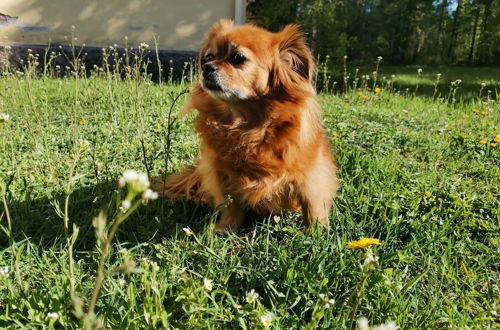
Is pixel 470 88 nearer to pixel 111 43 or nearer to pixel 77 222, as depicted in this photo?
pixel 111 43

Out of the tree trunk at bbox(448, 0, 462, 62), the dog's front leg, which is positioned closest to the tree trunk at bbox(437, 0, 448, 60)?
the tree trunk at bbox(448, 0, 462, 62)

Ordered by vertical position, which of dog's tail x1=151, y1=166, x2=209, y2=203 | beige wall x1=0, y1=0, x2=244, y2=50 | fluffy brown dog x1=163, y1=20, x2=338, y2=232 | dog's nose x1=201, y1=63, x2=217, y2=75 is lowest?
dog's tail x1=151, y1=166, x2=209, y2=203

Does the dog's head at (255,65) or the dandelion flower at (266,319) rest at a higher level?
the dog's head at (255,65)

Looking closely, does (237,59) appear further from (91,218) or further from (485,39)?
(485,39)

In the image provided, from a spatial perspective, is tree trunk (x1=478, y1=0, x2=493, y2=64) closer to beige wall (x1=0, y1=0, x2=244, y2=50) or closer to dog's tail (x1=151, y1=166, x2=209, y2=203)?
beige wall (x1=0, y1=0, x2=244, y2=50)

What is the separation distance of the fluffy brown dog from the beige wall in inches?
204

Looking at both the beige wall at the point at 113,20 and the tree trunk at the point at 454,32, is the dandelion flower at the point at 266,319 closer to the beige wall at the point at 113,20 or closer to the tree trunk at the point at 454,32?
the beige wall at the point at 113,20

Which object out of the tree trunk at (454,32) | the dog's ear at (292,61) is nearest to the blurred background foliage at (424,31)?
the tree trunk at (454,32)

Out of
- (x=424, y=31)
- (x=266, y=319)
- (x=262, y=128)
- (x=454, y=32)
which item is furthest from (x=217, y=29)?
(x=424, y=31)

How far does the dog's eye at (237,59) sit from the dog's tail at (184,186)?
2.53 feet

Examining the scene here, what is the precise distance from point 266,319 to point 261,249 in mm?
520

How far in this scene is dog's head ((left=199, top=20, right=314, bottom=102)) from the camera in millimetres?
1989

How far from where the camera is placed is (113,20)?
7418mm

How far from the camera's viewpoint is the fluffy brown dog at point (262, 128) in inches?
77.4
